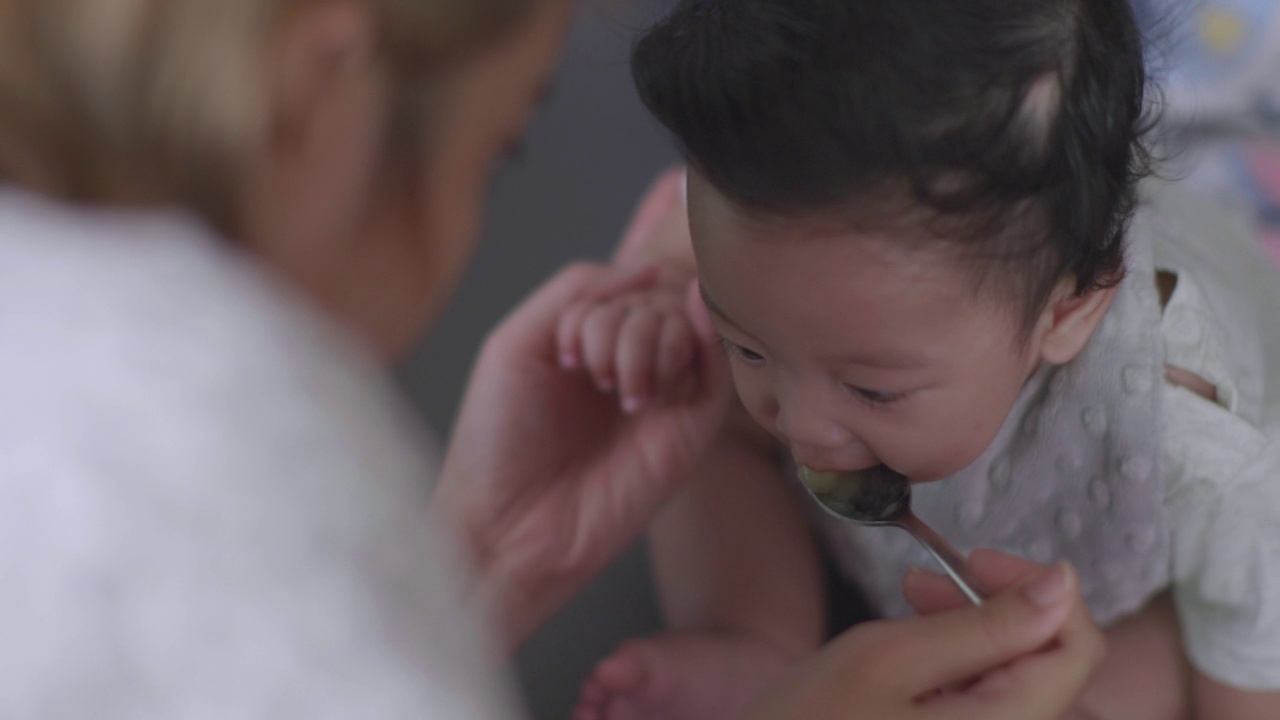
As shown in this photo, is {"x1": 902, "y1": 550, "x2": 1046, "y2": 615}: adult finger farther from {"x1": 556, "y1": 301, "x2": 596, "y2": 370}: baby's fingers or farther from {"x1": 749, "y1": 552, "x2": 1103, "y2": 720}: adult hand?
{"x1": 556, "y1": 301, "x2": 596, "y2": 370}: baby's fingers

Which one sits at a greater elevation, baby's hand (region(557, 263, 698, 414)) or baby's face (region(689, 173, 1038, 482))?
baby's face (region(689, 173, 1038, 482))

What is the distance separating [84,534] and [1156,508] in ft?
1.52

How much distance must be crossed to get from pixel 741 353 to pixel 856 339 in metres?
0.06

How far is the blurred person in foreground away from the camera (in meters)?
0.26

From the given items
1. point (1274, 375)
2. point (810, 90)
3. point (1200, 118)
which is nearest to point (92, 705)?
point (810, 90)

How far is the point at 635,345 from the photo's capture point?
1.95ft

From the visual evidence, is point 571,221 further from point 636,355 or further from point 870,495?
point 870,495

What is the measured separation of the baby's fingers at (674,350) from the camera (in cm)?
61

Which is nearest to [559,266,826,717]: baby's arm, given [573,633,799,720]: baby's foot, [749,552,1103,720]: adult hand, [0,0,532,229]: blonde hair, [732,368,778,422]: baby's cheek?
[573,633,799,720]: baby's foot

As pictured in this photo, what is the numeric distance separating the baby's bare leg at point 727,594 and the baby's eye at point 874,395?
0.78ft

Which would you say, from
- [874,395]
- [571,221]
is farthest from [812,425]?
[571,221]

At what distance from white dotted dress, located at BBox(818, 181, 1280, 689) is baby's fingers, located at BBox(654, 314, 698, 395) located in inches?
5.5

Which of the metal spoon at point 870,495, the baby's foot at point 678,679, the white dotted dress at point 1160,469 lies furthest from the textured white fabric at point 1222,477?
the baby's foot at point 678,679

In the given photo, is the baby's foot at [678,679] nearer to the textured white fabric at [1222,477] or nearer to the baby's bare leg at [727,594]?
the baby's bare leg at [727,594]
